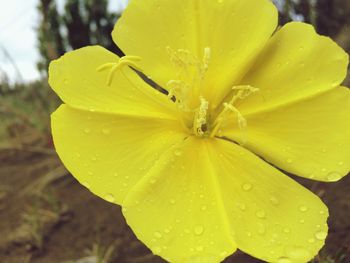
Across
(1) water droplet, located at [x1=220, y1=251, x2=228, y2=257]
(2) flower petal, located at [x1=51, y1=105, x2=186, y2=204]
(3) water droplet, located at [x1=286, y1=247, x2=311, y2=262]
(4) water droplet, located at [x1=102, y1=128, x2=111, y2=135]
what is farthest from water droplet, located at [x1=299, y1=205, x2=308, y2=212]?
(4) water droplet, located at [x1=102, y1=128, x2=111, y2=135]

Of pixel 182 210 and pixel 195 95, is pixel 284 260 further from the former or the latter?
pixel 195 95

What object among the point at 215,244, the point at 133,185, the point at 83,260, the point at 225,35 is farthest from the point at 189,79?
the point at 83,260

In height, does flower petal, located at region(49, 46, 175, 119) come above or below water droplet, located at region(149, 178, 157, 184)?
above

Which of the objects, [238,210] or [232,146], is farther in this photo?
[232,146]

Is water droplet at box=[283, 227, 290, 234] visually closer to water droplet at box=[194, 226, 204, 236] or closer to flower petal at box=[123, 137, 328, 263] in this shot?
flower petal at box=[123, 137, 328, 263]

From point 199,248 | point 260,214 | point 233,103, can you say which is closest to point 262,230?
point 260,214

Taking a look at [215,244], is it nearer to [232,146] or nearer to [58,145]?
[232,146]

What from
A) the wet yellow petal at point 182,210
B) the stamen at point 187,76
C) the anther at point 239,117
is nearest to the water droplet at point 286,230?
the wet yellow petal at point 182,210
